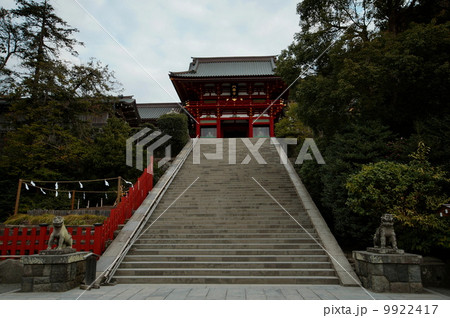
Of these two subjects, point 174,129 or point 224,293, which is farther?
point 174,129

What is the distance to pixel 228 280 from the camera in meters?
5.72

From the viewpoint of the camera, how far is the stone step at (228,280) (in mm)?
5664

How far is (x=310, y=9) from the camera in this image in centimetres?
1055

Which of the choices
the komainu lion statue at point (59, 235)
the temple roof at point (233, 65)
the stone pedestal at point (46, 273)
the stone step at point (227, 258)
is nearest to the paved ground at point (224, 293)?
the stone pedestal at point (46, 273)

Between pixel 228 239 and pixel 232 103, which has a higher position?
pixel 232 103

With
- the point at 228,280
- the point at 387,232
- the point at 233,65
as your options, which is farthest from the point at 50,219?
the point at 233,65

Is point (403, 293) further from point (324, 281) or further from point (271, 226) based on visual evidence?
point (271, 226)

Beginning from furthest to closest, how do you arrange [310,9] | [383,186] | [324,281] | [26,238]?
[310,9] < [26,238] < [383,186] < [324,281]

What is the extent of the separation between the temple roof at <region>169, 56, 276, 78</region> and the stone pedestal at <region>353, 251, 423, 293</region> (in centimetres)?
2238

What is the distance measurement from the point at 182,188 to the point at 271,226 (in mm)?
4374

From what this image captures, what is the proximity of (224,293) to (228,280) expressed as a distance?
2.98 feet

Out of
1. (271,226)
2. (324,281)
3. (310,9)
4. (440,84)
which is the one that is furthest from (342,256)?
(310,9)

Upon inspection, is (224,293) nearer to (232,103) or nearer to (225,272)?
(225,272)

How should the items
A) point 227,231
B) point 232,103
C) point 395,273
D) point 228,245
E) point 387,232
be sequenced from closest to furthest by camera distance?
point 395,273 < point 387,232 < point 228,245 < point 227,231 < point 232,103
